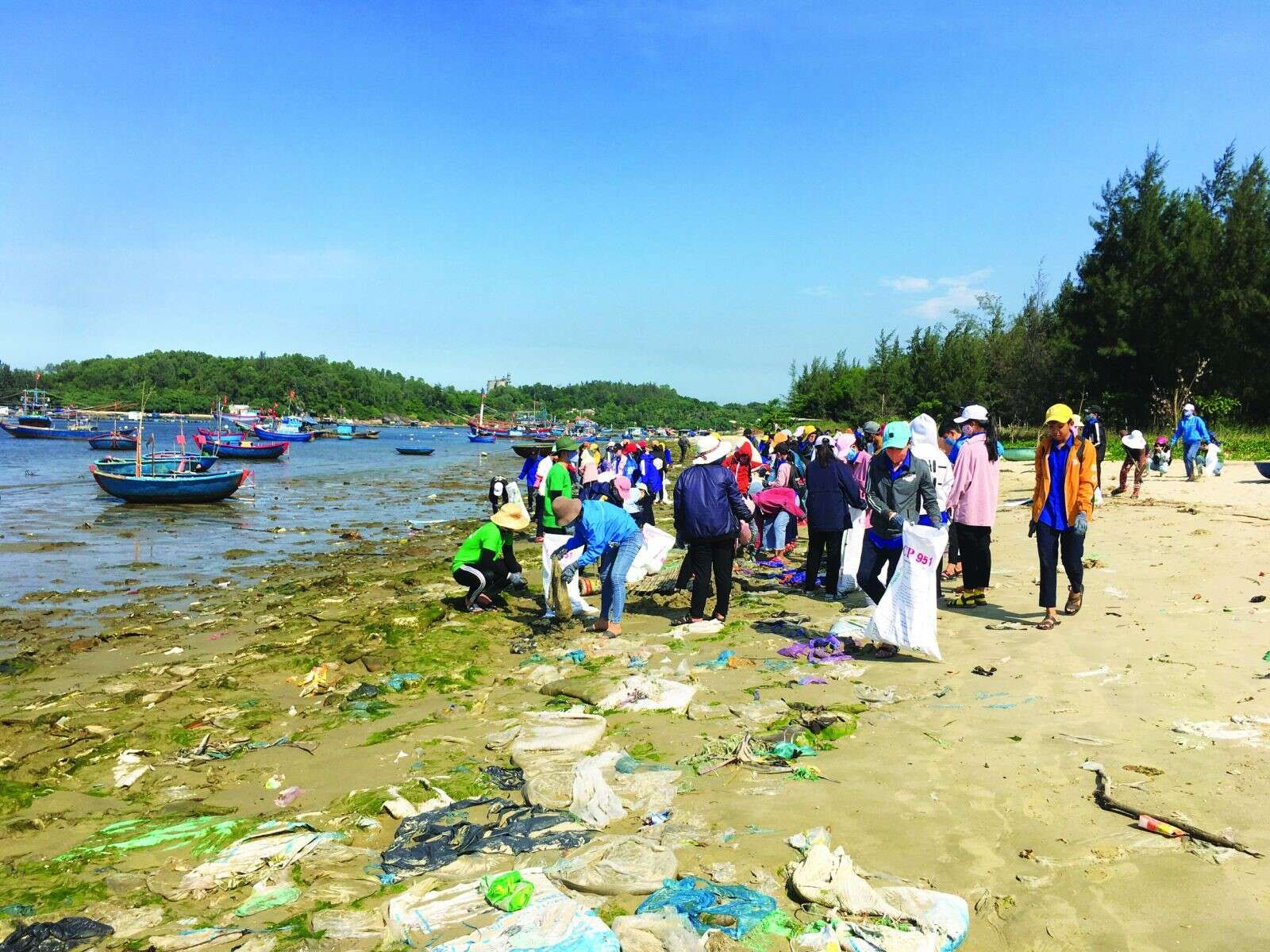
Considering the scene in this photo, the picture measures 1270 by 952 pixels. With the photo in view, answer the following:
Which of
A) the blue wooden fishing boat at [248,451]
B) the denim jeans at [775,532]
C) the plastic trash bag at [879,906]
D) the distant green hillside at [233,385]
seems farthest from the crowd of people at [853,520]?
the distant green hillside at [233,385]

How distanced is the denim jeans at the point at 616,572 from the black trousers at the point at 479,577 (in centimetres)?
182

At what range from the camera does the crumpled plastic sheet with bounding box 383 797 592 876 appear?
364 centimetres

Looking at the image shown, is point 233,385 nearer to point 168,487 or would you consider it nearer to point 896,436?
point 168,487

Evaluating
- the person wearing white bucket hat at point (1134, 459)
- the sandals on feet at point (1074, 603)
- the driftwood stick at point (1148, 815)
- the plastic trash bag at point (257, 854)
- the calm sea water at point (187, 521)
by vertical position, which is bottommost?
the calm sea water at point (187, 521)

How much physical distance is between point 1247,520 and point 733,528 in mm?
8229

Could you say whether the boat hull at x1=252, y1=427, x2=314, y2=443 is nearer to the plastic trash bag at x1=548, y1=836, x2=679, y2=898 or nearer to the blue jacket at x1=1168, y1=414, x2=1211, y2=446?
the blue jacket at x1=1168, y1=414, x2=1211, y2=446

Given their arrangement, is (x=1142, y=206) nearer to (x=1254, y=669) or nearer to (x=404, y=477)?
(x=1254, y=669)

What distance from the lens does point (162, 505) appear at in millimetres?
24000

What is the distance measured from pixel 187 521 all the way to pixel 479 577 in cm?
1511

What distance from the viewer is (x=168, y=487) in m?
23.6

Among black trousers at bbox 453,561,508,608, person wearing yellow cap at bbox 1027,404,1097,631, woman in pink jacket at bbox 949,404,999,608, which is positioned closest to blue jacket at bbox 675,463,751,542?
woman in pink jacket at bbox 949,404,999,608

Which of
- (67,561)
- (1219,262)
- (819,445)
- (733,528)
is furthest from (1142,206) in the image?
(67,561)

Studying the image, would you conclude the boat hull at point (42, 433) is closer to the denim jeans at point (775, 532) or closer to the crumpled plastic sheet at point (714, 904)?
the denim jeans at point (775, 532)

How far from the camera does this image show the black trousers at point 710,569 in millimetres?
7742
